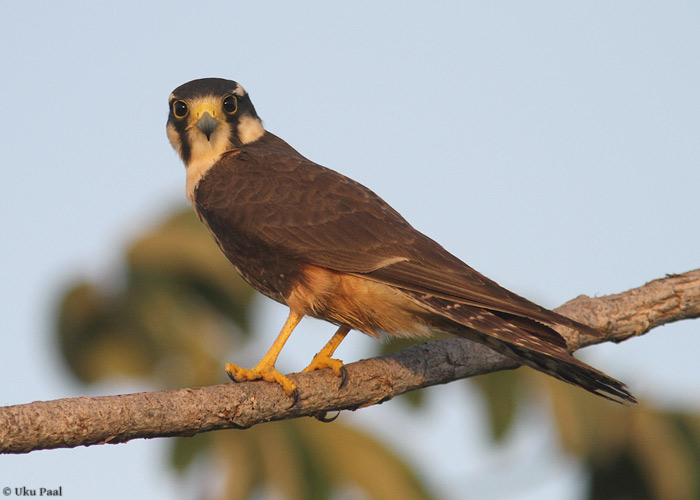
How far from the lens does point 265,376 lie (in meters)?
3.89

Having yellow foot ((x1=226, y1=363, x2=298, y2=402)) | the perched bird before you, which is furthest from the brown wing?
yellow foot ((x1=226, y1=363, x2=298, y2=402))

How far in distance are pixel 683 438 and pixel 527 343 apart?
2.28 metres

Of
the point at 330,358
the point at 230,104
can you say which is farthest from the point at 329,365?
the point at 230,104

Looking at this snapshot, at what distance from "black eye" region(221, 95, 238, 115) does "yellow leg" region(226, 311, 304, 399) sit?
1544 mm

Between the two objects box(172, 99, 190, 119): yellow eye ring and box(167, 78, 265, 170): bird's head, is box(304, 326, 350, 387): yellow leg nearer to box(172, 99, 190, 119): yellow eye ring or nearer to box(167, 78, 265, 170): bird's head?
box(167, 78, 265, 170): bird's head

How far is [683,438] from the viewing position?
5.27 m

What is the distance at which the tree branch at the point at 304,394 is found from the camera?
10.0ft

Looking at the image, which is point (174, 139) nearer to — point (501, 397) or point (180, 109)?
point (180, 109)

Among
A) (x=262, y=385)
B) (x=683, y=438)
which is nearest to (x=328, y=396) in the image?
(x=262, y=385)

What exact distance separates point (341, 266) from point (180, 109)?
1701mm

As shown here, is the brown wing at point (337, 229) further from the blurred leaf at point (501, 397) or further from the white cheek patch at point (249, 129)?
the blurred leaf at point (501, 397)

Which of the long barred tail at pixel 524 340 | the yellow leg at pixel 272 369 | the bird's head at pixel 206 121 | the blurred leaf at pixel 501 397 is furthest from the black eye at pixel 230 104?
the blurred leaf at pixel 501 397

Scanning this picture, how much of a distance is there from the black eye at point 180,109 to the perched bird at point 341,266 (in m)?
0.16

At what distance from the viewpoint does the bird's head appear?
5.00m
